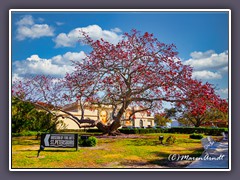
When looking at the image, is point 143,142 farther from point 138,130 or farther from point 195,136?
point 195,136

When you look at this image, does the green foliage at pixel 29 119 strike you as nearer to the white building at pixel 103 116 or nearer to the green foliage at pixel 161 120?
the white building at pixel 103 116

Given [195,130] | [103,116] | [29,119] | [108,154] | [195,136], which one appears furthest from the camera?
[103,116]

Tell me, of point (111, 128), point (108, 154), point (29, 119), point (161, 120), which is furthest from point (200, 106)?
point (29, 119)

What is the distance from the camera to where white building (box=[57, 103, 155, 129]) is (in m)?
9.49

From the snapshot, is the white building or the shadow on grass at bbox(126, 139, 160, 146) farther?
the white building

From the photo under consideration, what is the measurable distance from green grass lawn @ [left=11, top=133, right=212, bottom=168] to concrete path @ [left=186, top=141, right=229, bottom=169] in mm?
189

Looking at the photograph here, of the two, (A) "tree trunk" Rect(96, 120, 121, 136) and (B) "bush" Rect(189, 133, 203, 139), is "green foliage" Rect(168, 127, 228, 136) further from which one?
(A) "tree trunk" Rect(96, 120, 121, 136)

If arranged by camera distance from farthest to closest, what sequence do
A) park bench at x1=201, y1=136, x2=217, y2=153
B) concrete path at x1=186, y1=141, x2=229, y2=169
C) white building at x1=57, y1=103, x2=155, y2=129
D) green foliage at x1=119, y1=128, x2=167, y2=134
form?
white building at x1=57, y1=103, x2=155, y2=129 → green foliage at x1=119, y1=128, x2=167, y2=134 → park bench at x1=201, y1=136, x2=217, y2=153 → concrete path at x1=186, y1=141, x2=229, y2=169

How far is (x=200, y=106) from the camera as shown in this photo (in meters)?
9.27

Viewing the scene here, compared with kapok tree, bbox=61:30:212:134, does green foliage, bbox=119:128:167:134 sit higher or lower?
lower

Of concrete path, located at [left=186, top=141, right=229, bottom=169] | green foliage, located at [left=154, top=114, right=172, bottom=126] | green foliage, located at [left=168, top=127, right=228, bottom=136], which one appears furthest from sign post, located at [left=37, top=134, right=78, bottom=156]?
concrete path, located at [left=186, top=141, right=229, bottom=169]

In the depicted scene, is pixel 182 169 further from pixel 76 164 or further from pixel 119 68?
pixel 119 68

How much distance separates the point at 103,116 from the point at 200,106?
2.98 m

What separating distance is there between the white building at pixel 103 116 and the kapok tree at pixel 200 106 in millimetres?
983
